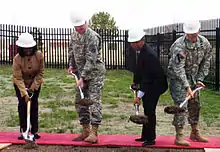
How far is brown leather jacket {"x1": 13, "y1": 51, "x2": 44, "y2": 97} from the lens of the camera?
6.64 metres

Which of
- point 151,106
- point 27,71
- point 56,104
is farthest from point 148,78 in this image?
point 56,104

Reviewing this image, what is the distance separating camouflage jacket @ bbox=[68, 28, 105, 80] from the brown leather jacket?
0.58 metres

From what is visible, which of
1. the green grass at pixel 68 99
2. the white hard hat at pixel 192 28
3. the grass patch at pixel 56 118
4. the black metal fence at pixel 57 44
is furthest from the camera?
the black metal fence at pixel 57 44

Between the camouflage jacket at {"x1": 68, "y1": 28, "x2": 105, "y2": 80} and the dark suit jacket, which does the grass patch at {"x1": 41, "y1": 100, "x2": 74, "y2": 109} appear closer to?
the camouflage jacket at {"x1": 68, "y1": 28, "x2": 105, "y2": 80}

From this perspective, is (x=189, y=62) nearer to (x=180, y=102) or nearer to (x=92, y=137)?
(x=180, y=102)

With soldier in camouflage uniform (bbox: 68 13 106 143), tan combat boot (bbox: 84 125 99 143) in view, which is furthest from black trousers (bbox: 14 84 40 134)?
tan combat boot (bbox: 84 125 99 143)

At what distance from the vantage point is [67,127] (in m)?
8.03

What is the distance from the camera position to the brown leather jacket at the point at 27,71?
21.8 ft

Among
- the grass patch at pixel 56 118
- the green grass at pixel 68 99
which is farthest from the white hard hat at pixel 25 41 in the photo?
the grass patch at pixel 56 118

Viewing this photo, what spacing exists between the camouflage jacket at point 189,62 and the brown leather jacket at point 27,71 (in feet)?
6.73

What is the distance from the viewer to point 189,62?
6.43 m

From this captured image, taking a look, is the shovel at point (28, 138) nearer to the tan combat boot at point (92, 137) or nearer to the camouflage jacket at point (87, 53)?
the tan combat boot at point (92, 137)

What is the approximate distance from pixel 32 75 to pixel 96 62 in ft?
3.45

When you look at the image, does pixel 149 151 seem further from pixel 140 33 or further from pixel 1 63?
pixel 1 63
